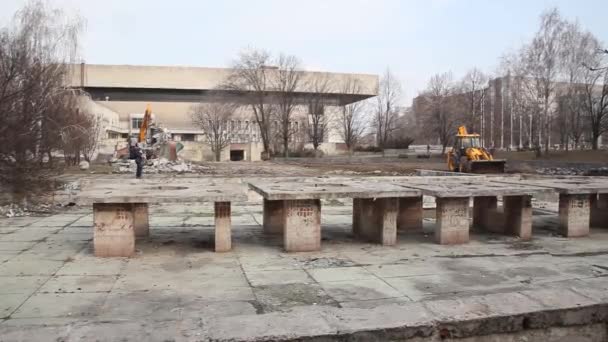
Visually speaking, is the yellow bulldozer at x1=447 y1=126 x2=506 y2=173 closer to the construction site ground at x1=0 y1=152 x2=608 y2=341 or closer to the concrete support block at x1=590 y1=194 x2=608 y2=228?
the concrete support block at x1=590 y1=194 x2=608 y2=228

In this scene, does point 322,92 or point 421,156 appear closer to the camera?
point 421,156

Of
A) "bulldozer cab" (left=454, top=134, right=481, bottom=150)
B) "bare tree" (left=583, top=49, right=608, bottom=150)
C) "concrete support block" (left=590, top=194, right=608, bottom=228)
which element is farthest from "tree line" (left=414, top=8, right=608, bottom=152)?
"concrete support block" (left=590, top=194, right=608, bottom=228)

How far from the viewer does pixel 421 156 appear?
56.4 m

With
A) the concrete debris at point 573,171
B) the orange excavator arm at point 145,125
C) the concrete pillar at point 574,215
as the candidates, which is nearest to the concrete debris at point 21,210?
the concrete pillar at point 574,215

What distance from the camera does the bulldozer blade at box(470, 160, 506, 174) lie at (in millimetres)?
28609

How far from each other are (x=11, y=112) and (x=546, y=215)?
12613 mm

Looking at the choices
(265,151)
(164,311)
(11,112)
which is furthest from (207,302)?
(265,151)

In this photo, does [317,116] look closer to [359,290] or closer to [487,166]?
[487,166]

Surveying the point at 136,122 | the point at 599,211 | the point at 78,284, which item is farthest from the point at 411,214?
the point at 136,122

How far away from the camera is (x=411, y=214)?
10984 millimetres

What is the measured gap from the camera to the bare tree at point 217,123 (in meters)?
63.8

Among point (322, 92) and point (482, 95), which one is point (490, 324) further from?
point (322, 92)

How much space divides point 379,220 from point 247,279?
345 cm

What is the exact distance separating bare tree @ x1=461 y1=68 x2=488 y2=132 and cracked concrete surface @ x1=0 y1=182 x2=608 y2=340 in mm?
50293
